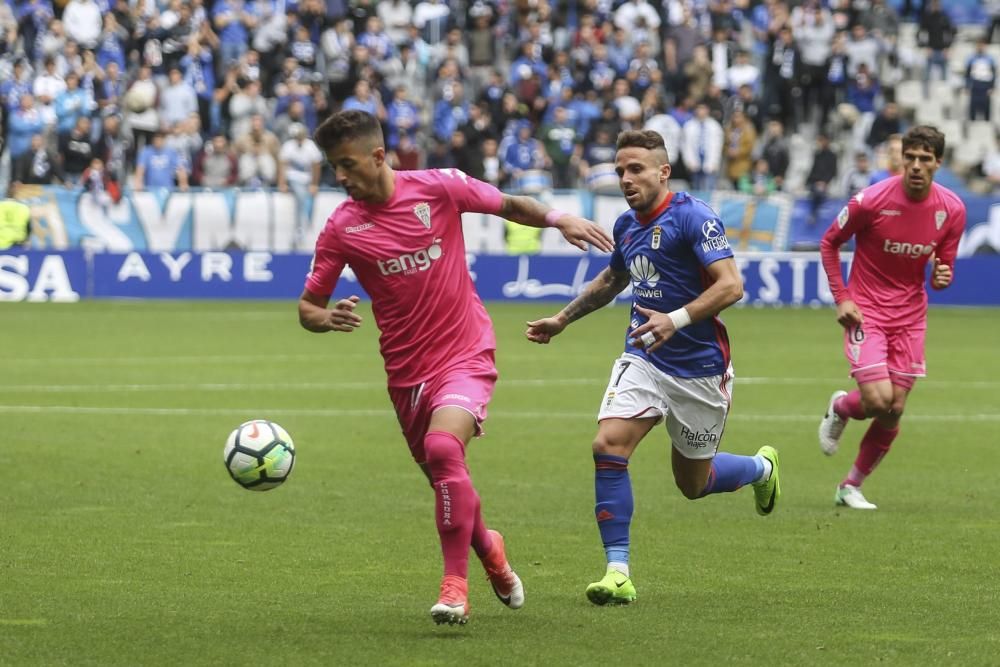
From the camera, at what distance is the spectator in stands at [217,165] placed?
33.6 metres

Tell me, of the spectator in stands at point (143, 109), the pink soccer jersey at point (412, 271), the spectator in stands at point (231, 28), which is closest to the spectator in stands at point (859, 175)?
the spectator in stands at point (231, 28)

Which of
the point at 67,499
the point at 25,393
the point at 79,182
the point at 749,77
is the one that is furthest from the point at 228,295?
the point at 67,499

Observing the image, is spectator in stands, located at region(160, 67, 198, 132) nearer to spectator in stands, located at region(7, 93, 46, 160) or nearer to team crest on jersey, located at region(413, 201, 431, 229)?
spectator in stands, located at region(7, 93, 46, 160)

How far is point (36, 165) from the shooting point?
32812 millimetres

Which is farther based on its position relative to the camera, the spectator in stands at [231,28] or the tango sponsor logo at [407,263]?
the spectator in stands at [231,28]

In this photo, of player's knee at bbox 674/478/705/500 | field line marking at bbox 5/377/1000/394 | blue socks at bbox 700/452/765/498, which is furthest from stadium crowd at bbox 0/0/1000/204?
player's knee at bbox 674/478/705/500

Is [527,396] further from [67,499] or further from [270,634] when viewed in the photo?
[270,634]

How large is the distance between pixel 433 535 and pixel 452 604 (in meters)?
2.97

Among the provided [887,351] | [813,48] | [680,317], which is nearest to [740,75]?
[813,48]

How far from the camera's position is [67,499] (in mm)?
11492

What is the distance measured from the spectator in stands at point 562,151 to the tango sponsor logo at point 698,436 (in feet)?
82.5

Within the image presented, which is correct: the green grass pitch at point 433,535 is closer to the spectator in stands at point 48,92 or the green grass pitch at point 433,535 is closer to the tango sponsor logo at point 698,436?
the tango sponsor logo at point 698,436

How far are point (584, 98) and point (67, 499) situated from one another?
25.1 metres

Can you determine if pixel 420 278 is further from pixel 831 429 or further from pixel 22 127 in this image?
pixel 22 127
